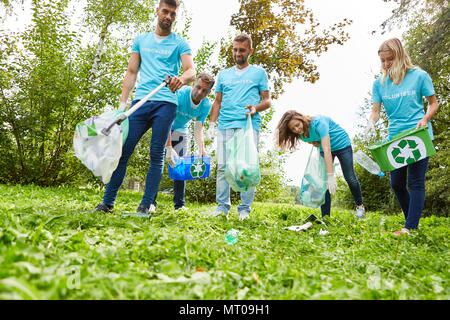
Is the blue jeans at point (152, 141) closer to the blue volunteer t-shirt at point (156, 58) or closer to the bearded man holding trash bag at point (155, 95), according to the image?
the bearded man holding trash bag at point (155, 95)

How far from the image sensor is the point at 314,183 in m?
3.40

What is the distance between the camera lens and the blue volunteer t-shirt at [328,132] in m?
3.45

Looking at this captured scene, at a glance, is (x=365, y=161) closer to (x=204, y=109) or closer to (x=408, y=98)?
(x=408, y=98)

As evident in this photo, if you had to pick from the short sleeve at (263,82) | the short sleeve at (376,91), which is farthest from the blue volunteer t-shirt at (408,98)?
the short sleeve at (263,82)

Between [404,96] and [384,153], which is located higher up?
[404,96]

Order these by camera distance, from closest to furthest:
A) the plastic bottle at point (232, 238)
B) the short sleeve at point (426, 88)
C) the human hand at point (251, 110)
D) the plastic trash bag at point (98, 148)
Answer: the plastic bottle at point (232, 238) < the plastic trash bag at point (98, 148) < the short sleeve at point (426, 88) < the human hand at point (251, 110)

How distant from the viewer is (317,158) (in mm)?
3520

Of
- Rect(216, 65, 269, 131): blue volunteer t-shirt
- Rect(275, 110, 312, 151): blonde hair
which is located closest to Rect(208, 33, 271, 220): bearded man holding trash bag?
Rect(216, 65, 269, 131): blue volunteer t-shirt

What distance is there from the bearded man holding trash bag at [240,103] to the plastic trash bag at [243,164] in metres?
0.29

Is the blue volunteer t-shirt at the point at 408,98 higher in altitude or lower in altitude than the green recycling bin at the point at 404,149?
higher

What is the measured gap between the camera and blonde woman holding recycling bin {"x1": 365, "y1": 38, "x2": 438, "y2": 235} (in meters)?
2.86
